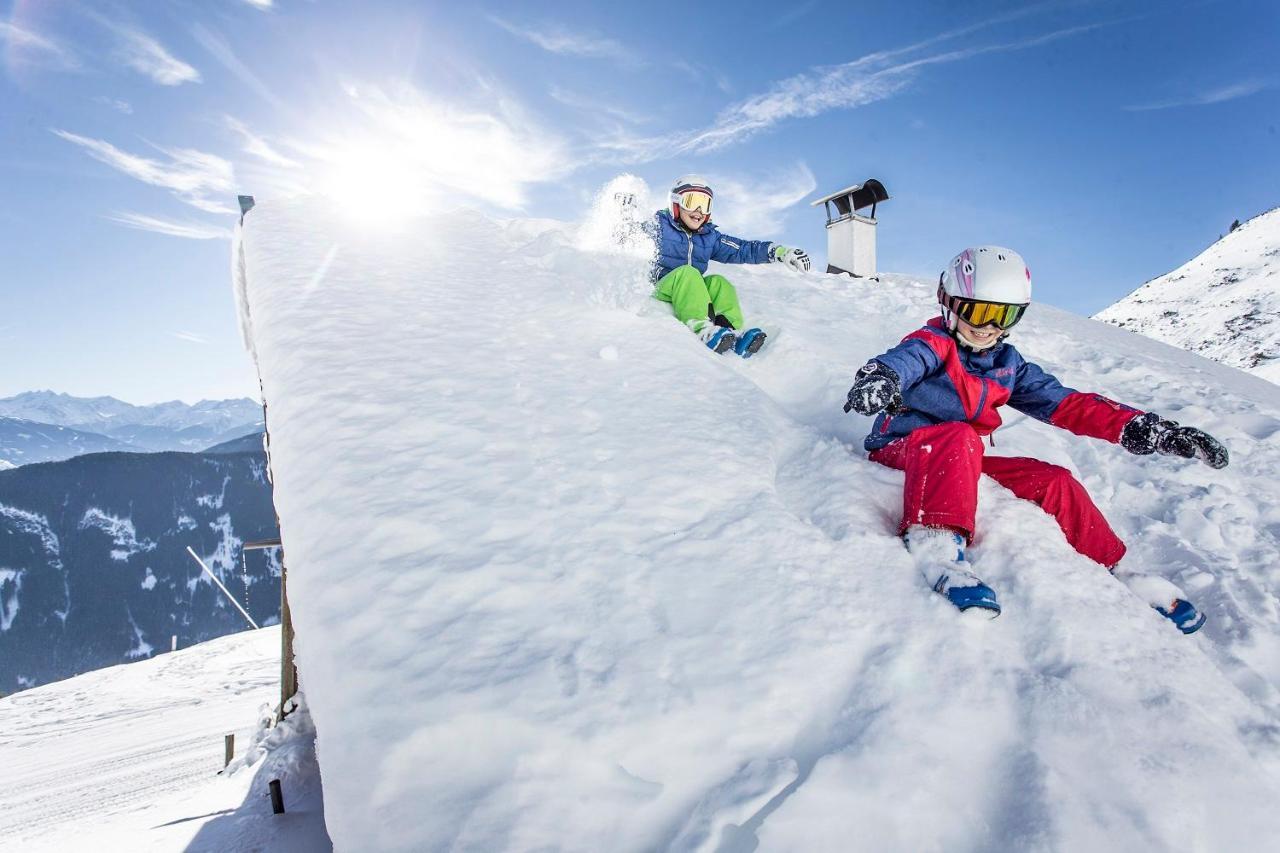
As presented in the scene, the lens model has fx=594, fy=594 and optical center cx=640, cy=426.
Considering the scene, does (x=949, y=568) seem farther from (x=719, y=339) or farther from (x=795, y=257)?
(x=795, y=257)

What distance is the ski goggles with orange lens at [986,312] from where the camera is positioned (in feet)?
8.27

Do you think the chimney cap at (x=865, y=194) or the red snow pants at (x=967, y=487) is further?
the chimney cap at (x=865, y=194)

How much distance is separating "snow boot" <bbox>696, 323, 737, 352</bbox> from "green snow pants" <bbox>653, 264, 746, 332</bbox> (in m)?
0.10

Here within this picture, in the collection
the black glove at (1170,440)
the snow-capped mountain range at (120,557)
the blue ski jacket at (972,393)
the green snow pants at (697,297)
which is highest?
the green snow pants at (697,297)

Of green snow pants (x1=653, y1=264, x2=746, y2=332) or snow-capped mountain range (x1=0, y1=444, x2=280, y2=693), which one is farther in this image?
snow-capped mountain range (x1=0, y1=444, x2=280, y2=693)

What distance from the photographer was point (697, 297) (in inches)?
179

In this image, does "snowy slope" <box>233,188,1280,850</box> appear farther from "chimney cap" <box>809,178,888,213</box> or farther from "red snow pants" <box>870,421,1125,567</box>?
"chimney cap" <box>809,178,888,213</box>

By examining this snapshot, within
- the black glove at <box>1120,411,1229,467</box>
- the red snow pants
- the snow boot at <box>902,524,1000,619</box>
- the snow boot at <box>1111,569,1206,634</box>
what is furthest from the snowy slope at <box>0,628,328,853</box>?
the black glove at <box>1120,411,1229,467</box>

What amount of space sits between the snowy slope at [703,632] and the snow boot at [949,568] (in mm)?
60

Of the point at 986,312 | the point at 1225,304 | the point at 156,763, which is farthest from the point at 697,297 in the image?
the point at 1225,304

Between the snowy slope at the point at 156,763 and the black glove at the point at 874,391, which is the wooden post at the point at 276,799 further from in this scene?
the black glove at the point at 874,391

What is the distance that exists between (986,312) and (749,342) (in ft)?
6.50

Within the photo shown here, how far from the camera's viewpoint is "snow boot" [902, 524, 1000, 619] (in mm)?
1793

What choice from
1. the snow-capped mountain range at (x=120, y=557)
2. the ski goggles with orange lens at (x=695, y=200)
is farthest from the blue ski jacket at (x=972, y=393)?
the snow-capped mountain range at (x=120, y=557)
